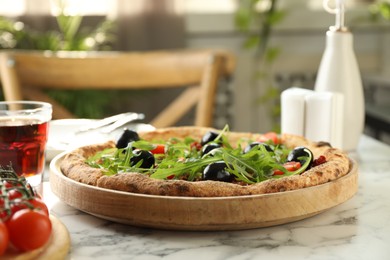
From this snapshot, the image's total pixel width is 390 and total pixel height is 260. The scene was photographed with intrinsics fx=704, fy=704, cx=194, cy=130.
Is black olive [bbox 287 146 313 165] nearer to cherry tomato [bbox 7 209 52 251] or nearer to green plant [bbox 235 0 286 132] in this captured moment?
cherry tomato [bbox 7 209 52 251]

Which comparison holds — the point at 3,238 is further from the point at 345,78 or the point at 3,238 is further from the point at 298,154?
the point at 345,78

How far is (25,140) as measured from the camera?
123cm

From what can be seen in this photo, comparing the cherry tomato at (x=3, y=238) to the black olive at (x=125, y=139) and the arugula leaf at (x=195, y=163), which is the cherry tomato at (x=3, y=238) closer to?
the arugula leaf at (x=195, y=163)

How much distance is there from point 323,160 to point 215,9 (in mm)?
2462

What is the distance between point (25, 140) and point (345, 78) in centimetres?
74

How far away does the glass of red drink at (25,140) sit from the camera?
1217mm

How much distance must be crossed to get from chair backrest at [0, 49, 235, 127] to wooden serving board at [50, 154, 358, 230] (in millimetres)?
1172

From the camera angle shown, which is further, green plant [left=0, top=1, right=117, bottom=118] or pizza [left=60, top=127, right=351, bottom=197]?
green plant [left=0, top=1, right=117, bottom=118]

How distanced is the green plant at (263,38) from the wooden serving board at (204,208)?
7.93 feet

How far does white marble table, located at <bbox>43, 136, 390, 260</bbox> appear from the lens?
2.89ft

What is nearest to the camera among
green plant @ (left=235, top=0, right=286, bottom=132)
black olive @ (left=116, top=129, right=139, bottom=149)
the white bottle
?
black olive @ (left=116, top=129, right=139, bottom=149)

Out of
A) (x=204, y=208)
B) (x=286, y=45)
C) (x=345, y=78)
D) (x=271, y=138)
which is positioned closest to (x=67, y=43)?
(x=286, y=45)

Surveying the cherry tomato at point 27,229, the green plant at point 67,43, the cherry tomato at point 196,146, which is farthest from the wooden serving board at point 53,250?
the green plant at point 67,43

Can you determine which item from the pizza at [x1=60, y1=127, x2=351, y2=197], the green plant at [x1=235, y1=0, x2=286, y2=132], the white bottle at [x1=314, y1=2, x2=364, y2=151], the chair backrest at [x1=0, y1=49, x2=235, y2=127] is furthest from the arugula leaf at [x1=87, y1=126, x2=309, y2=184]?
the green plant at [x1=235, y1=0, x2=286, y2=132]
